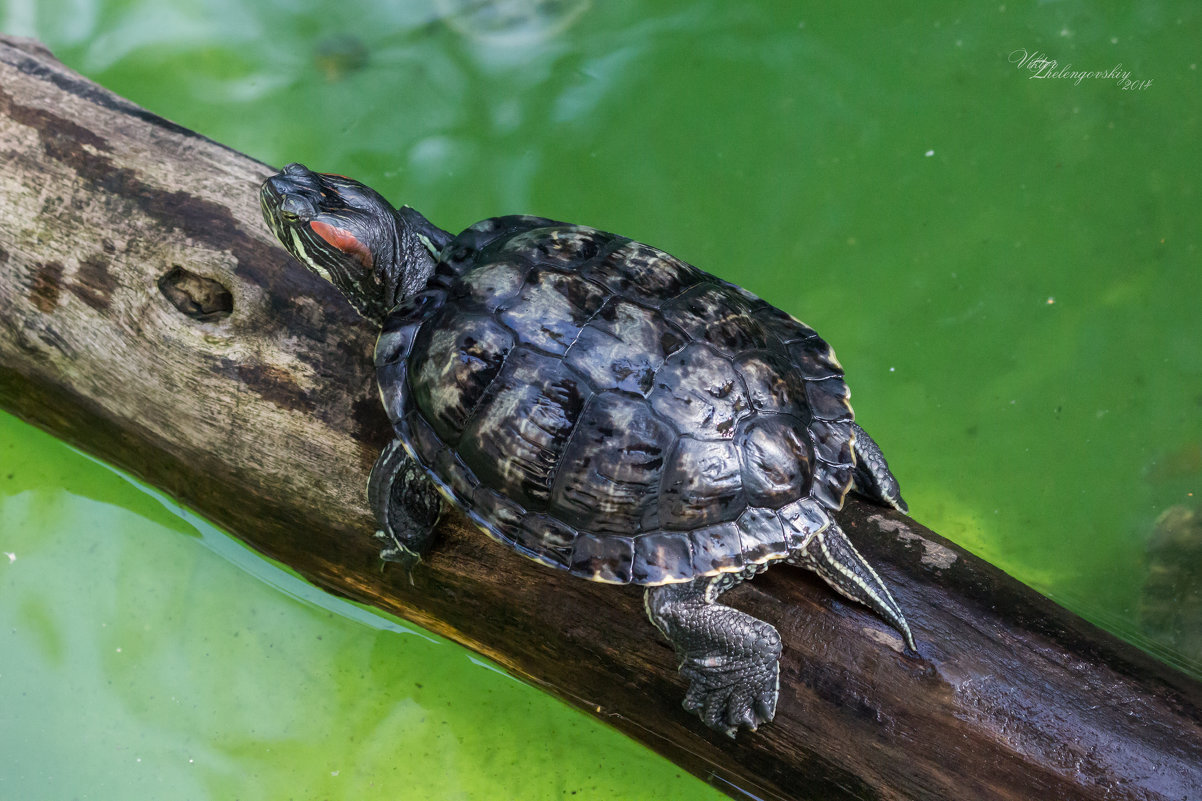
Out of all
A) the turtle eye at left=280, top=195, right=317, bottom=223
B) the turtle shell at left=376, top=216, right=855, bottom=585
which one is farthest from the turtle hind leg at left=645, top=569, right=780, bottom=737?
the turtle eye at left=280, top=195, right=317, bottom=223

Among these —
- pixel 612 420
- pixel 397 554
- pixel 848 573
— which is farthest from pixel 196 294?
pixel 848 573

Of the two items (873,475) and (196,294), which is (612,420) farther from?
(196,294)

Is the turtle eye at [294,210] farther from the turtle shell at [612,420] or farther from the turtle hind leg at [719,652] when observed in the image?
the turtle hind leg at [719,652]

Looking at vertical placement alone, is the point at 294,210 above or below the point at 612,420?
above

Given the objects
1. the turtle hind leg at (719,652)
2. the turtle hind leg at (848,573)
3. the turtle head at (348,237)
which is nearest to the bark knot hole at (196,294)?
the turtle head at (348,237)

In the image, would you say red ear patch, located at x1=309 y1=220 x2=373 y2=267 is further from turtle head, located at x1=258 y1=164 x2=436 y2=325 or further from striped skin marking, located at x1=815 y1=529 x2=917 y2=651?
striped skin marking, located at x1=815 y1=529 x2=917 y2=651

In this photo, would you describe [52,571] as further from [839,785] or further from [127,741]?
[839,785]

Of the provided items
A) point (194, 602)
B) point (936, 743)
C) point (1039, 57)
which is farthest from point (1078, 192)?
point (194, 602)
